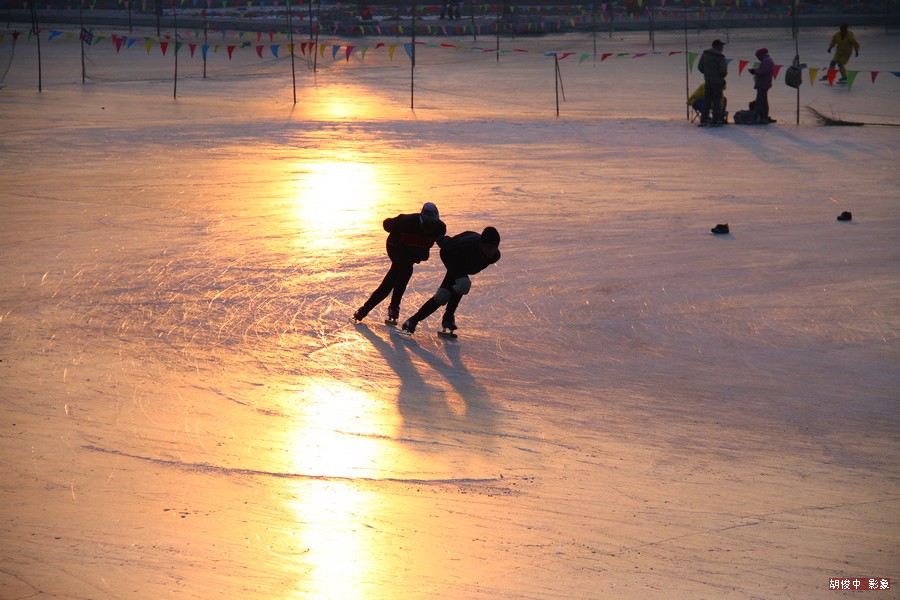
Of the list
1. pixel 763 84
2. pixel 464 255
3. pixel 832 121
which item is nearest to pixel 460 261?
pixel 464 255

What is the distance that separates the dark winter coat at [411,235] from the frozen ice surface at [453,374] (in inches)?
30.4

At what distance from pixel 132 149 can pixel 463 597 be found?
15021mm

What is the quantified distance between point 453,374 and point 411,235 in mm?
1439

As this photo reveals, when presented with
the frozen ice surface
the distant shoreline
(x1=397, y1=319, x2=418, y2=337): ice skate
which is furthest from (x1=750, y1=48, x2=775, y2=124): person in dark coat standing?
the distant shoreline

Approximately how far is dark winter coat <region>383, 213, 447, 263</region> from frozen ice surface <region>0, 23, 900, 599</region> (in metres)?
0.77

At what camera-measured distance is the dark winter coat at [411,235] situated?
30.6ft

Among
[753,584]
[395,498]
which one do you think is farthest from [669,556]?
[395,498]

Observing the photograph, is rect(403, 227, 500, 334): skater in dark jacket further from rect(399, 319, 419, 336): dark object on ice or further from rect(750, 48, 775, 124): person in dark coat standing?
rect(750, 48, 775, 124): person in dark coat standing

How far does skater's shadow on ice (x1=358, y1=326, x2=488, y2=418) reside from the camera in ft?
25.8

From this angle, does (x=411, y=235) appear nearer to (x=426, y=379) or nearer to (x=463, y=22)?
(x=426, y=379)

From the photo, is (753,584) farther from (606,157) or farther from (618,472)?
(606,157)

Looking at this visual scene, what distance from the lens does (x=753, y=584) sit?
5.23m

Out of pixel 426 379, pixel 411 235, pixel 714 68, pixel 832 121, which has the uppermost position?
pixel 714 68

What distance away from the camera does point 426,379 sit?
845 centimetres
